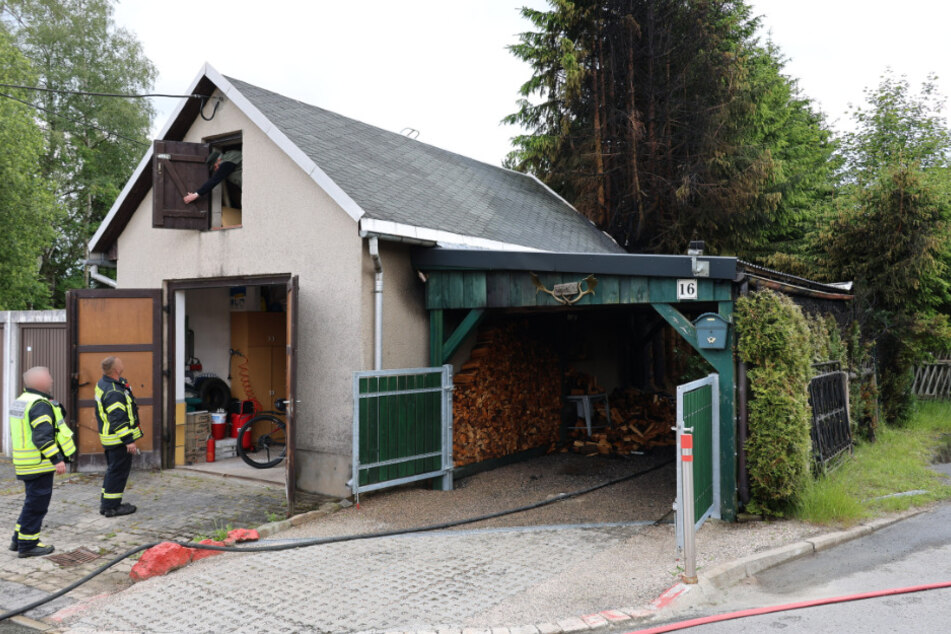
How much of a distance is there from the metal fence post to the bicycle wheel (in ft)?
20.0

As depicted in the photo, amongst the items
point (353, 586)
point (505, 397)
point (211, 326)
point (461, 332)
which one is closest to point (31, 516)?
point (353, 586)

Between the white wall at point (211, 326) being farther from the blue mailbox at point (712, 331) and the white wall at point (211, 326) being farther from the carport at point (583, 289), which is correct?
the blue mailbox at point (712, 331)

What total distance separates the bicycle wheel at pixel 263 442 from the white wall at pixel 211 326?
4.72 ft

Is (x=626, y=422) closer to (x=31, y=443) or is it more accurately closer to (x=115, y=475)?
(x=115, y=475)

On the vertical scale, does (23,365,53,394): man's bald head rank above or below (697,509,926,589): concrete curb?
above

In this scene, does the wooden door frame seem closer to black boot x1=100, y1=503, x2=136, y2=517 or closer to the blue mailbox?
black boot x1=100, y1=503, x2=136, y2=517

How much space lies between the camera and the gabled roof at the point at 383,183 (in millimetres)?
8773

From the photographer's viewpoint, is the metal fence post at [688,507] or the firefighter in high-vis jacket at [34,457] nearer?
the metal fence post at [688,507]

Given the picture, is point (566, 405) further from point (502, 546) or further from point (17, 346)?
point (17, 346)

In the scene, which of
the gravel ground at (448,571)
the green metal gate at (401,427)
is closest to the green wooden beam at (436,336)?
the green metal gate at (401,427)

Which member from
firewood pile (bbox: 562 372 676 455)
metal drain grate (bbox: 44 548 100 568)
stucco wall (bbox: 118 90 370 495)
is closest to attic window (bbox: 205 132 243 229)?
stucco wall (bbox: 118 90 370 495)

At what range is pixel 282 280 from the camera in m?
9.02

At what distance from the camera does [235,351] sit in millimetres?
12414

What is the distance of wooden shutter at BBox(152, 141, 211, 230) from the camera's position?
9.87 m
